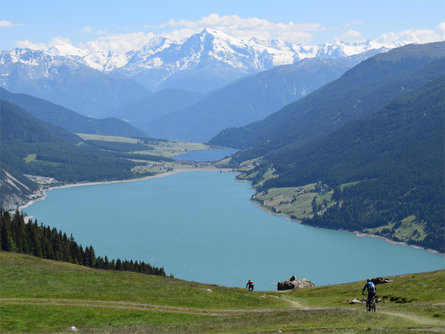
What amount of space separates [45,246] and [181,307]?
80.2 m

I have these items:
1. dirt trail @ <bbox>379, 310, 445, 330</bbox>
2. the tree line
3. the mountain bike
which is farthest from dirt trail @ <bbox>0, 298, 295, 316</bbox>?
the tree line

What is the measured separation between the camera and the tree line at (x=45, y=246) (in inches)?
4946

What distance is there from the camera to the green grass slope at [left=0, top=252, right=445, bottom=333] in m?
48.6

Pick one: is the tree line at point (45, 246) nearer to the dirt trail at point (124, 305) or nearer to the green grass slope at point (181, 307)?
the green grass slope at point (181, 307)

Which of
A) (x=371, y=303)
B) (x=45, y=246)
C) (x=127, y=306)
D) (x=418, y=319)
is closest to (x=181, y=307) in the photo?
(x=127, y=306)

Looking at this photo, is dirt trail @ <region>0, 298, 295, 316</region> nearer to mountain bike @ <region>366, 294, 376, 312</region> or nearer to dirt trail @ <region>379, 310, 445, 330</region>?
mountain bike @ <region>366, 294, 376, 312</region>

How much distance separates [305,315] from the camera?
175ft

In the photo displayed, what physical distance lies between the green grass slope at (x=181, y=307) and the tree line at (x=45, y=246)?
154 ft

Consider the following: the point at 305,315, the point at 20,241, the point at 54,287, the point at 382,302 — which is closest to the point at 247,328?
the point at 305,315

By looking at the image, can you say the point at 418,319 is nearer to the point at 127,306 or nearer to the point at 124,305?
the point at 127,306

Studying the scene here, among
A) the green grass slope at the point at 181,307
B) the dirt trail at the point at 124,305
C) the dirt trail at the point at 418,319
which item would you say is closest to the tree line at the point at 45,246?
the green grass slope at the point at 181,307

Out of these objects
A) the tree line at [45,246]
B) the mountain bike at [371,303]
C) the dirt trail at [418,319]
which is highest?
the tree line at [45,246]

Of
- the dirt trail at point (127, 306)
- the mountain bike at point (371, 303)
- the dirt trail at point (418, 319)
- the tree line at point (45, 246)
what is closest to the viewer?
the dirt trail at point (418, 319)

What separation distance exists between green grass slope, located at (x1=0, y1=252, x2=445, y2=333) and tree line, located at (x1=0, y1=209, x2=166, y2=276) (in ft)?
154
